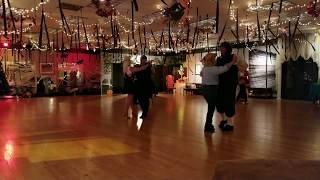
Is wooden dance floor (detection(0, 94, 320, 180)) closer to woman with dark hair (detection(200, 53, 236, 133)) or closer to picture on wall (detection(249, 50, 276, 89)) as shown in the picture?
woman with dark hair (detection(200, 53, 236, 133))

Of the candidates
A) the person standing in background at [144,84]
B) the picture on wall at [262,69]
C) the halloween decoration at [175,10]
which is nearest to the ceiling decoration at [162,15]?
the halloween decoration at [175,10]

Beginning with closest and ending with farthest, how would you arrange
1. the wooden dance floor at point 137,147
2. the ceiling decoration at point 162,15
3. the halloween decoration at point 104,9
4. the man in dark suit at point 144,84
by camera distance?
the wooden dance floor at point 137,147 → the man in dark suit at point 144,84 → the halloween decoration at point 104,9 → the ceiling decoration at point 162,15

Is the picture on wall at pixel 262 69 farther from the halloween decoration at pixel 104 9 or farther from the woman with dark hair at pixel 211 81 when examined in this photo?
the woman with dark hair at pixel 211 81

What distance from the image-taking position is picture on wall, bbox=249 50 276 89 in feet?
53.8

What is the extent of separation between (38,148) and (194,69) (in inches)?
674

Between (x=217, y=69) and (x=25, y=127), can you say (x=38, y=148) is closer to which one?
(x=25, y=127)

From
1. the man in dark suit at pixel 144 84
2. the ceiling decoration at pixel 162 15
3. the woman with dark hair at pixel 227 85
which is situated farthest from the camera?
the ceiling decoration at pixel 162 15

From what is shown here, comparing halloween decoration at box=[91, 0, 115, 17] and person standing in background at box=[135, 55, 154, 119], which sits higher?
halloween decoration at box=[91, 0, 115, 17]

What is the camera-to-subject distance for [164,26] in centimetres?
1328

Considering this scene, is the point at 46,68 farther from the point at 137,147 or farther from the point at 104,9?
the point at 137,147

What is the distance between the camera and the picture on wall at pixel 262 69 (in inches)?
646

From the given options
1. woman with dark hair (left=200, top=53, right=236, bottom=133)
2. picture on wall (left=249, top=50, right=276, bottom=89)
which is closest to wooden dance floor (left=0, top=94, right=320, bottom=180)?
woman with dark hair (left=200, top=53, right=236, bottom=133)

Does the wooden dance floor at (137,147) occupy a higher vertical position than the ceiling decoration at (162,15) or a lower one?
lower

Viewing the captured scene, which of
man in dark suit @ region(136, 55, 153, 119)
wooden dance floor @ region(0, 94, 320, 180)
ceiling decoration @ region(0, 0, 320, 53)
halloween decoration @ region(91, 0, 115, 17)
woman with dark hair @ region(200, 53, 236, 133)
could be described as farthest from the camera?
ceiling decoration @ region(0, 0, 320, 53)
